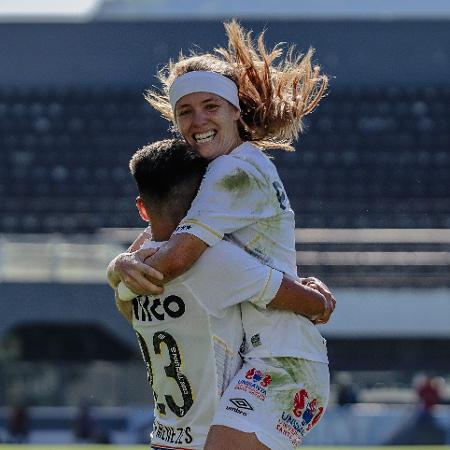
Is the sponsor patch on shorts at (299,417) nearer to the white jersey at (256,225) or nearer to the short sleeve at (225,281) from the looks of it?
the white jersey at (256,225)

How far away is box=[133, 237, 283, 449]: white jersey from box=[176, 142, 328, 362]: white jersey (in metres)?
0.06

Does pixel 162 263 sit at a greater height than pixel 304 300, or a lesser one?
greater

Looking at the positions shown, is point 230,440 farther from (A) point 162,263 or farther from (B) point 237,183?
(B) point 237,183

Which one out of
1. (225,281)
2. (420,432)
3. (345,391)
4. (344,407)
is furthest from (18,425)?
(225,281)

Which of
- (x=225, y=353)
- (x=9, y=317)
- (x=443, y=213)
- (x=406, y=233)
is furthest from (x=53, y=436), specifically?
(x=225, y=353)

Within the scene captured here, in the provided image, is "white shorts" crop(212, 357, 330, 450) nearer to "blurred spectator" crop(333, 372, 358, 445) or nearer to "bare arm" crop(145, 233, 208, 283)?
"bare arm" crop(145, 233, 208, 283)

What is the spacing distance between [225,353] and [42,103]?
74.8 feet

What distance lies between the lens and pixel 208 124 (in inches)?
157

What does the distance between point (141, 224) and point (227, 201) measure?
19293mm

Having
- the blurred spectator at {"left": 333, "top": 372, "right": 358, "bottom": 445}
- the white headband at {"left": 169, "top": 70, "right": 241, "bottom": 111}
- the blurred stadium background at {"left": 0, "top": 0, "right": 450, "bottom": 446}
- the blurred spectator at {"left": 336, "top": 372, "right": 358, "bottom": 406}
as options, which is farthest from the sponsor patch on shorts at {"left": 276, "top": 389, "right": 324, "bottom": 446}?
the blurred spectator at {"left": 336, "top": 372, "right": 358, "bottom": 406}

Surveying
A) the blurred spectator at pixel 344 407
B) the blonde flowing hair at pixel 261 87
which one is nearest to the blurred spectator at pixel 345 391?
the blurred spectator at pixel 344 407

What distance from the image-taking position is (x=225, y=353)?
151 inches

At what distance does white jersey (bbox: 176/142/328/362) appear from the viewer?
12.4ft

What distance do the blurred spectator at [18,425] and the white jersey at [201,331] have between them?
12.8 m
